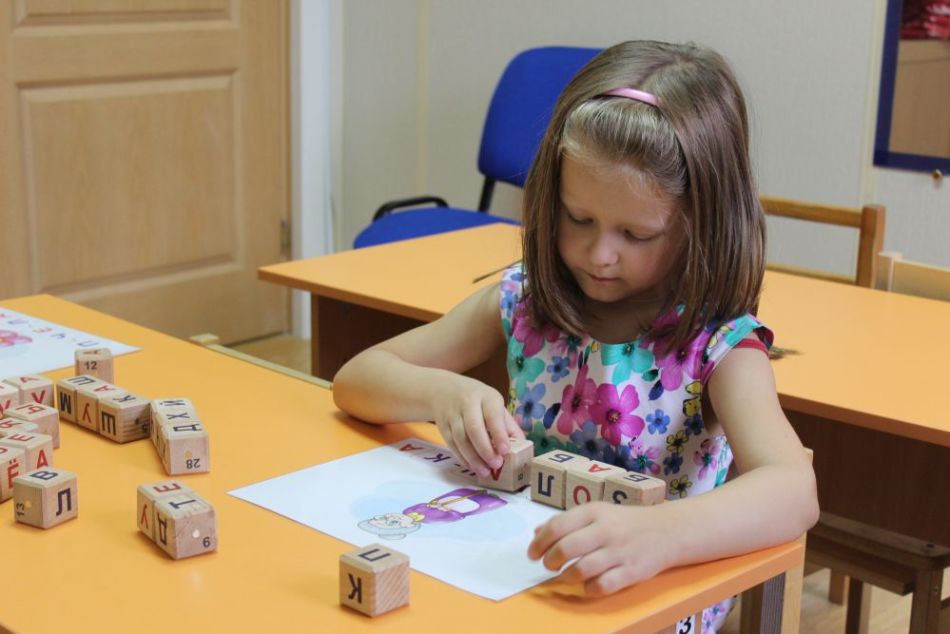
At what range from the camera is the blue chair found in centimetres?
354

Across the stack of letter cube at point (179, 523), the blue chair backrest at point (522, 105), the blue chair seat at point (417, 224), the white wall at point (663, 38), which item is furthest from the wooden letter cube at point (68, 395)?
the white wall at point (663, 38)

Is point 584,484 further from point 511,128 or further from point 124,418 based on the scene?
point 511,128

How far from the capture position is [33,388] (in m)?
1.38

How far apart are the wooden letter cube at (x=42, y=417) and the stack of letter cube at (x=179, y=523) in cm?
25

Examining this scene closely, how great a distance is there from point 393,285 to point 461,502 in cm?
107

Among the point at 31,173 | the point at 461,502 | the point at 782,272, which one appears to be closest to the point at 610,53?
the point at 461,502

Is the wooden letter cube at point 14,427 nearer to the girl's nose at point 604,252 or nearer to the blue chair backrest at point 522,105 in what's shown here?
the girl's nose at point 604,252

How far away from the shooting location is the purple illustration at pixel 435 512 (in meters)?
1.11

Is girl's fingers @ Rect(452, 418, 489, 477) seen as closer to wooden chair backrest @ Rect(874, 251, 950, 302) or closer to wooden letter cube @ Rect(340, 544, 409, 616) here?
wooden letter cube @ Rect(340, 544, 409, 616)

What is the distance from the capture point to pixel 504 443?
3.93 feet

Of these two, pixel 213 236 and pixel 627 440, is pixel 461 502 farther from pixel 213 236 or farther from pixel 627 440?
pixel 213 236

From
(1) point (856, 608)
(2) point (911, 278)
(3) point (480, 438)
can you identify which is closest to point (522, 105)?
(2) point (911, 278)

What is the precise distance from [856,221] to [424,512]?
1.51 meters

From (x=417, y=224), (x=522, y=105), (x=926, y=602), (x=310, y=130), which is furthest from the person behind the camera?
(x=310, y=130)
